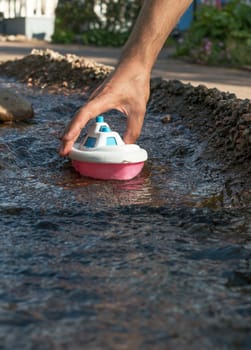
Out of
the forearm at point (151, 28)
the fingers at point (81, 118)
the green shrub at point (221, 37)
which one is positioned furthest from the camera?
the green shrub at point (221, 37)

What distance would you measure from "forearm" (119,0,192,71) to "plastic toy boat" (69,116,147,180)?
476 millimetres

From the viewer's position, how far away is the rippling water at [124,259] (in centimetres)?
191

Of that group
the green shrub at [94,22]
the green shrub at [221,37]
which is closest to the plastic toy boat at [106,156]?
the green shrub at [221,37]

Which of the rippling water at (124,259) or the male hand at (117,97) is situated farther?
the male hand at (117,97)

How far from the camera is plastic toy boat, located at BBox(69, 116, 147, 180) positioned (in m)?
3.49

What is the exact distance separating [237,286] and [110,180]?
1502 millimetres

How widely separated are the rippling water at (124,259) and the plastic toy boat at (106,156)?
6 cm

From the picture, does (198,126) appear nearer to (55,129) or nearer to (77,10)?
(55,129)

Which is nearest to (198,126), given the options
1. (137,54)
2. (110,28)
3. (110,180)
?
(110,180)

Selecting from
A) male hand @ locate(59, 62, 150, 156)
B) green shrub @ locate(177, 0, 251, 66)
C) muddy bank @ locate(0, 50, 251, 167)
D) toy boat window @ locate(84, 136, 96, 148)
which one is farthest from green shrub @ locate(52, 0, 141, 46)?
male hand @ locate(59, 62, 150, 156)

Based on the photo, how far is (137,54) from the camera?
10.4 feet

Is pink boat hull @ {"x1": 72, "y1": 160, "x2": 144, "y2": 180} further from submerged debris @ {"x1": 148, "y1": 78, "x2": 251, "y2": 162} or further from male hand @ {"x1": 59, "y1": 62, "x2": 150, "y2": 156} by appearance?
submerged debris @ {"x1": 148, "y1": 78, "x2": 251, "y2": 162}

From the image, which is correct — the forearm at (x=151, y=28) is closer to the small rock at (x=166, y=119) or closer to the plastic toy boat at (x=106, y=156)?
the plastic toy boat at (x=106, y=156)

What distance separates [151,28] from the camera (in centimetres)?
306
